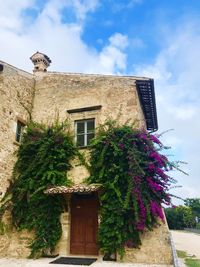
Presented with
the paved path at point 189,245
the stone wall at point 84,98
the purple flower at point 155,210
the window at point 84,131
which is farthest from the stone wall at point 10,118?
the paved path at point 189,245

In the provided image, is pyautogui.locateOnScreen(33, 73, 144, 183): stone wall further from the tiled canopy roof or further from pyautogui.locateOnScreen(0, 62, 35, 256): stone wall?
the tiled canopy roof

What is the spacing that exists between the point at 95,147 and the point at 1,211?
3.86m

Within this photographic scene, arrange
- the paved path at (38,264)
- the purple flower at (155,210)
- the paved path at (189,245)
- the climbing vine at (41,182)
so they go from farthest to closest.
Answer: the paved path at (189,245) < the climbing vine at (41,182) < the purple flower at (155,210) < the paved path at (38,264)

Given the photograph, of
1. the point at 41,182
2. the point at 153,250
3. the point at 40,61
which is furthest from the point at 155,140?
the point at 40,61

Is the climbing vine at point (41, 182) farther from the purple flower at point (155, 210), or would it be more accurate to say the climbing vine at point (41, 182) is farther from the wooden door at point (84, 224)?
the purple flower at point (155, 210)

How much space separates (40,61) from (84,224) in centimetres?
787

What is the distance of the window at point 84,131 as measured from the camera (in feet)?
33.7

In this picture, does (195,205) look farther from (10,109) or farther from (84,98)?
(10,109)

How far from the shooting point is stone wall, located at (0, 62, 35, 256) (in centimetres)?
910

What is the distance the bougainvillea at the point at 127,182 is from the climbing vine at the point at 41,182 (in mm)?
1164

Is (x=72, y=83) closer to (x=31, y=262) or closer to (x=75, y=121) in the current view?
(x=75, y=121)

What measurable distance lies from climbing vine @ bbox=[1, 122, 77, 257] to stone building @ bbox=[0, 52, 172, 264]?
1.10ft

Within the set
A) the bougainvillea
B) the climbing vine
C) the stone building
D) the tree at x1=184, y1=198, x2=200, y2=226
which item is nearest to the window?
the stone building

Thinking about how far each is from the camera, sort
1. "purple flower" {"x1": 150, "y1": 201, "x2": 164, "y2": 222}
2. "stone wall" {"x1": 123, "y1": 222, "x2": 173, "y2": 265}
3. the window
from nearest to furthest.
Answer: "stone wall" {"x1": 123, "y1": 222, "x2": 173, "y2": 265} < "purple flower" {"x1": 150, "y1": 201, "x2": 164, "y2": 222} < the window
